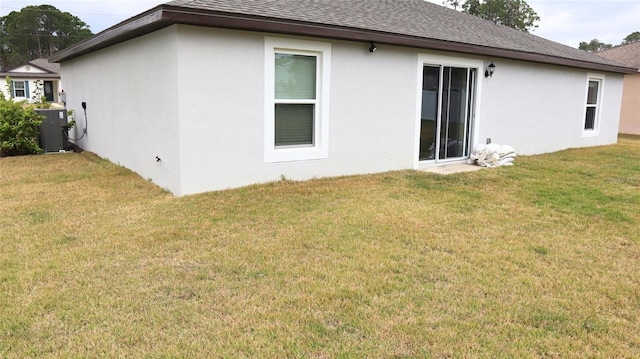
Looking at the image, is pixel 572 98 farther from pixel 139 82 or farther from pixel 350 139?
pixel 139 82

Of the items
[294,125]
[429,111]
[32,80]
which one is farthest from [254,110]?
[32,80]

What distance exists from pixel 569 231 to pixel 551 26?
4483 cm

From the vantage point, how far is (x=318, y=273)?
382cm

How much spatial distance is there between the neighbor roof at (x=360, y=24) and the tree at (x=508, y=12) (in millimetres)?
30429

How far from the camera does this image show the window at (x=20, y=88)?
32.8 metres

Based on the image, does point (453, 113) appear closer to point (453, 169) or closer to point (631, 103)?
point (453, 169)

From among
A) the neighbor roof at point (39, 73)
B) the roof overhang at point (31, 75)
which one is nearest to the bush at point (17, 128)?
the neighbor roof at point (39, 73)

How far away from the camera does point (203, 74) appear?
6.30 meters

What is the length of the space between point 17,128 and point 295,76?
285 inches

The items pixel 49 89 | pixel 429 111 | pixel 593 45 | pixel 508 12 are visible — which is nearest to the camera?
pixel 429 111

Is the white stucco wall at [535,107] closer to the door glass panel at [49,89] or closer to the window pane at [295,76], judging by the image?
the window pane at [295,76]

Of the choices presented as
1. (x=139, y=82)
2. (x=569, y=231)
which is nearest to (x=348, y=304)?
(x=569, y=231)

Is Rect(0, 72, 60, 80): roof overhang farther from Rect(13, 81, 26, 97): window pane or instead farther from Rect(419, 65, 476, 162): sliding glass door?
Rect(419, 65, 476, 162): sliding glass door

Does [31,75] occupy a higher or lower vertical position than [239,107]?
higher
